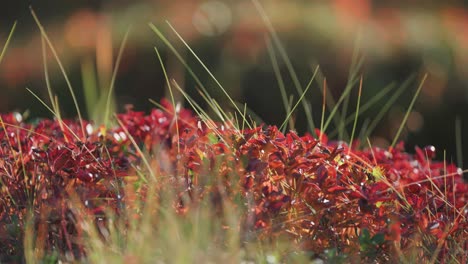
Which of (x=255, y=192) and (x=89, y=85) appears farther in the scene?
(x=89, y=85)

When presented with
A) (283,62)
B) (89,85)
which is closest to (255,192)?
(89,85)

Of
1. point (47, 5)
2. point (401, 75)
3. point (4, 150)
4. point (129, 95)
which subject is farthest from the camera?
point (47, 5)

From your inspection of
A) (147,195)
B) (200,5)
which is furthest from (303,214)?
(200,5)

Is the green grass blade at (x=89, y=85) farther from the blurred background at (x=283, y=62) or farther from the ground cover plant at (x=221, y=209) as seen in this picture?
the ground cover plant at (x=221, y=209)

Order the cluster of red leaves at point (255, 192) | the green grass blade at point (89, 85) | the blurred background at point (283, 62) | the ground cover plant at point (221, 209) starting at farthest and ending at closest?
the blurred background at point (283, 62) < the green grass blade at point (89, 85) < the cluster of red leaves at point (255, 192) < the ground cover plant at point (221, 209)

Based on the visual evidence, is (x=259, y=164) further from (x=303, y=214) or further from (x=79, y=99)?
(x=79, y=99)

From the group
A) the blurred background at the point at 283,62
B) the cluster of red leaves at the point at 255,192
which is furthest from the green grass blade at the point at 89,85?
the cluster of red leaves at the point at 255,192

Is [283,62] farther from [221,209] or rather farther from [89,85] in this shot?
[221,209]
